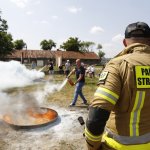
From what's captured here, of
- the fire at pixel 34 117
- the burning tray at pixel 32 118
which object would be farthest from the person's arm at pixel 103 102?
the fire at pixel 34 117

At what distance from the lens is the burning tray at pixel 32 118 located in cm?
896

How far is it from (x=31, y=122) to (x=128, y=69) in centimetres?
764

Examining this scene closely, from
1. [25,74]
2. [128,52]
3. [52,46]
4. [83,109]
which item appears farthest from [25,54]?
[128,52]

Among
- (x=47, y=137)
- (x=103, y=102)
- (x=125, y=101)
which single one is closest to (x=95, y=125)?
(x=103, y=102)

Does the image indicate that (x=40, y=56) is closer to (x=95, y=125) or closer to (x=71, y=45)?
(x=71, y=45)

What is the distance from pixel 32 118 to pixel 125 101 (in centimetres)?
793

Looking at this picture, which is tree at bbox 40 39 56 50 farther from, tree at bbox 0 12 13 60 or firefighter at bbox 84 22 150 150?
firefighter at bbox 84 22 150 150

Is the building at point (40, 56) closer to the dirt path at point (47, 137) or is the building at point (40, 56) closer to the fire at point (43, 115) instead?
the fire at point (43, 115)

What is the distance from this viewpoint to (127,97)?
7.98ft

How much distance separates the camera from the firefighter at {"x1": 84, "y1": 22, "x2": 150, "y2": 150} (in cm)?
236

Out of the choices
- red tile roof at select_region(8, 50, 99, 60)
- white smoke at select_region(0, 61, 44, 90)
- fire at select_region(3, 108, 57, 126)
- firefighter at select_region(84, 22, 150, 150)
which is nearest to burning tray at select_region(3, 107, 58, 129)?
fire at select_region(3, 108, 57, 126)

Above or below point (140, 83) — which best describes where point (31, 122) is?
below

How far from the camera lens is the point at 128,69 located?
245 centimetres

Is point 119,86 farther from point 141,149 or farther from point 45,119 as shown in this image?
point 45,119
